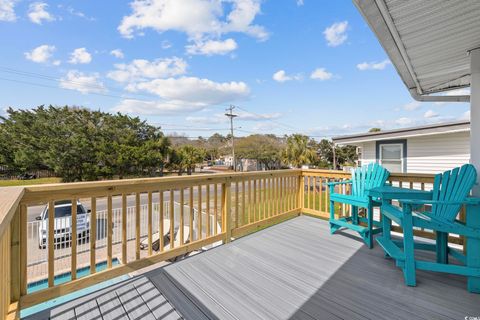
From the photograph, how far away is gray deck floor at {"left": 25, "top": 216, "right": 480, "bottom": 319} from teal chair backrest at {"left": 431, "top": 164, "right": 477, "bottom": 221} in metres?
0.60

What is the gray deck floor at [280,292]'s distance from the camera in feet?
5.44

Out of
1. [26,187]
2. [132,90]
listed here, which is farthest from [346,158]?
[26,187]

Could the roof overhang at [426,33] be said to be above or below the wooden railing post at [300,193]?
above

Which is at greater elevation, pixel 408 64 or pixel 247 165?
pixel 408 64

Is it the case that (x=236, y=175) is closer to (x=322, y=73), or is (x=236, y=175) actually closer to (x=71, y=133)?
(x=322, y=73)

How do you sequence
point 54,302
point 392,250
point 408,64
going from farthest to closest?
point 54,302 < point 408,64 < point 392,250

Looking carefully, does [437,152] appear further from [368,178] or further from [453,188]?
[453,188]

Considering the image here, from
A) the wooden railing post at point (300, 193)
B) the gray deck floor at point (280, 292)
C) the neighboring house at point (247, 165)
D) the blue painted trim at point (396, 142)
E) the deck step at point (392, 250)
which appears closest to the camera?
the gray deck floor at point (280, 292)

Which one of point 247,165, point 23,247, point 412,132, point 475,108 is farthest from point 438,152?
point 247,165

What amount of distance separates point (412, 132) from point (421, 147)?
52 centimetres

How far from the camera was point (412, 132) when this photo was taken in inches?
241

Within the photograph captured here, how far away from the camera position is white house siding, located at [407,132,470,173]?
5750mm

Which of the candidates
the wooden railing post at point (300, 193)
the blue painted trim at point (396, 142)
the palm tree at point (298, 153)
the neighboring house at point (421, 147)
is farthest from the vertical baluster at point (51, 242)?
the palm tree at point (298, 153)

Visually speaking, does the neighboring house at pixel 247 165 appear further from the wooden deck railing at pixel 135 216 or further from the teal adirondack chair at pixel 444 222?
the teal adirondack chair at pixel 444 222
